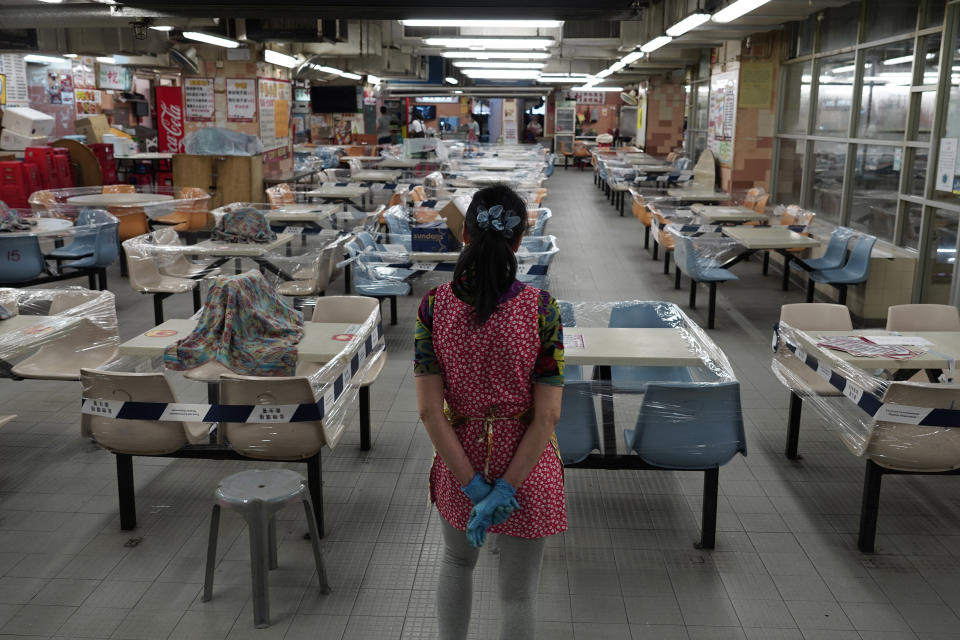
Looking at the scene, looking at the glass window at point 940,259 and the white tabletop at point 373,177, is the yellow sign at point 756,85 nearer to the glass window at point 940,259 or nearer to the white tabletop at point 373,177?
the glass window at point 940,259

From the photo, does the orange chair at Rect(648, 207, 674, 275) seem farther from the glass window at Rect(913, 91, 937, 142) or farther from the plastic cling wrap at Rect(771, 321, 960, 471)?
the plastic cling wrap at Rect(771, 321, 960, 471)

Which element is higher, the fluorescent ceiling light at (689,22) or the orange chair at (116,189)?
the fluorescent ceiling light at (689,22)

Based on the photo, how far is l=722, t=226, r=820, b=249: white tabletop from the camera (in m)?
7.71

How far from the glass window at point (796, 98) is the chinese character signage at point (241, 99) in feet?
24.6

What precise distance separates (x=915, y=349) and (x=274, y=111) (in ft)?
38.4

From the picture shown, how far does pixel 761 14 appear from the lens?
9.16 meters

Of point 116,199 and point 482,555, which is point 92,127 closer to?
point 116,199

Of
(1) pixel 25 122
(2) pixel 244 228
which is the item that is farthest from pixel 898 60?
(1) pixel 25 122

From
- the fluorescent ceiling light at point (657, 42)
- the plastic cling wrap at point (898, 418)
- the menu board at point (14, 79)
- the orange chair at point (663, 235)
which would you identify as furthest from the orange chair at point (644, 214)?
the menu board at point (14, 79)

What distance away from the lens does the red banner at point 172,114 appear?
1298 cm

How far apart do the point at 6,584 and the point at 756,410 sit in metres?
4.12

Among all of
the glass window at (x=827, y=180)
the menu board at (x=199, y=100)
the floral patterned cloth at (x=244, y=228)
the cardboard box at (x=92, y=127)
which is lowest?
the floral patterned cloth at (x=244, y=228)

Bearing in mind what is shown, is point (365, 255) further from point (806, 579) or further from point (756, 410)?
point (806, 579)

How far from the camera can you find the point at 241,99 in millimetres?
12758
